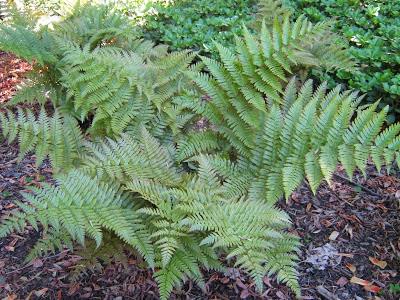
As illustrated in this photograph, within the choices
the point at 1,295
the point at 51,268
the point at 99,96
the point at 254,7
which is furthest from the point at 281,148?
the point at 254,7

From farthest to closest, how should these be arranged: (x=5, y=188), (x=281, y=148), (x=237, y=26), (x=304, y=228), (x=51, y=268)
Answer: (x=237, y=26)
(x=5, y=188)
(x=304, y=228)
(x=51, y=268)
(x=281, y=148)

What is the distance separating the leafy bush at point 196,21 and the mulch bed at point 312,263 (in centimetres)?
222

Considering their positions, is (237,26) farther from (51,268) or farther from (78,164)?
(51,268)

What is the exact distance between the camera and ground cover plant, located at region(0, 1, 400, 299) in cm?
211

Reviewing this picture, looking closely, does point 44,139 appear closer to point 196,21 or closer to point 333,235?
point 333,235

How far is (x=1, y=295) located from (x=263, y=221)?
5.50 ft

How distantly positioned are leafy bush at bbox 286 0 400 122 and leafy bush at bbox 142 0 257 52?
68 centimetres

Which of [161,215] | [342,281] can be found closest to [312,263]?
[342,281]

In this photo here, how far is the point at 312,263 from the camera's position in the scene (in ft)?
9.32

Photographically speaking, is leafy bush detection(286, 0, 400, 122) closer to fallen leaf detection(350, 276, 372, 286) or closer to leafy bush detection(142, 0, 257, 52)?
leafy bush detection(142, 0, 257, 52)

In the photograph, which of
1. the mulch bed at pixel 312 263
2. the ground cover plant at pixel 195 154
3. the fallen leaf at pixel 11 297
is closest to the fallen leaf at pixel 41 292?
the mulch bed at pixel 312 263

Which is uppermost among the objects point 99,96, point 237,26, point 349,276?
point 99,96

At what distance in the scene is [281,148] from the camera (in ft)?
8.14

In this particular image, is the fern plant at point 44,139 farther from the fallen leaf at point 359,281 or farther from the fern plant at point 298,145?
the fallen leaf at point 359,281
